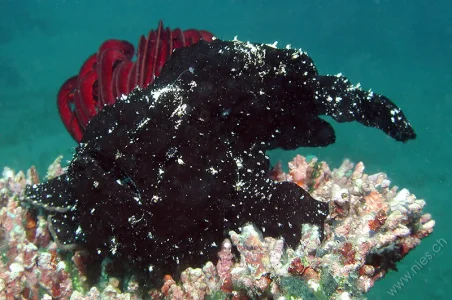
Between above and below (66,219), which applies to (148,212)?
below

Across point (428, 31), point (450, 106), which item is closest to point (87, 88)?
point (450, 106)

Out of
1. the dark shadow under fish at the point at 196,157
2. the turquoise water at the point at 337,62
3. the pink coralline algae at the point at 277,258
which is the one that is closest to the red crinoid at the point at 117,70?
the turquoise water at the point at 337,62

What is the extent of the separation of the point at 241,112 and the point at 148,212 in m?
1.19

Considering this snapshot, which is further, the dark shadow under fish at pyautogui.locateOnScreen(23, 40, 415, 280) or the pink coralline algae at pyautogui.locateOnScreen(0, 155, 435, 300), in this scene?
the dark shadow under fish at pyautogui.locateOnScreen(23, 40, 415, 280)

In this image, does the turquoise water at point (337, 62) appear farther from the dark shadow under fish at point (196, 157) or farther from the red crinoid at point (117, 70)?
the dark shadow under fish at point (196, 157)

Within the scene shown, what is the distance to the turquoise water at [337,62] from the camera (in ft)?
72.8

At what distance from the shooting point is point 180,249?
2779 millimetres

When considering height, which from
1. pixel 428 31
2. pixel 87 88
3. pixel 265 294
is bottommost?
pixel 265 294

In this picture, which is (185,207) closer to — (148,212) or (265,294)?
(148,212)

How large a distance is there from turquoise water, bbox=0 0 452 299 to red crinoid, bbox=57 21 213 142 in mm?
596

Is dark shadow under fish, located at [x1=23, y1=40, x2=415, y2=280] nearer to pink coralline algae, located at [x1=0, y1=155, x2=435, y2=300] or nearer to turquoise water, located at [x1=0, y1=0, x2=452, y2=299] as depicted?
pink coralline algae, located at [x1=0, y1=155, x2=435, y2=300]

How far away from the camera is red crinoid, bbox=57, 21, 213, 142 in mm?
4000

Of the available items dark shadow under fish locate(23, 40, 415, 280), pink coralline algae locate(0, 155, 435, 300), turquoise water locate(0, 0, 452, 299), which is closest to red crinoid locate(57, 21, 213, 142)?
turquoise water locate(0, 0, 452, 299)

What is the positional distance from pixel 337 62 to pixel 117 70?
161 feet
